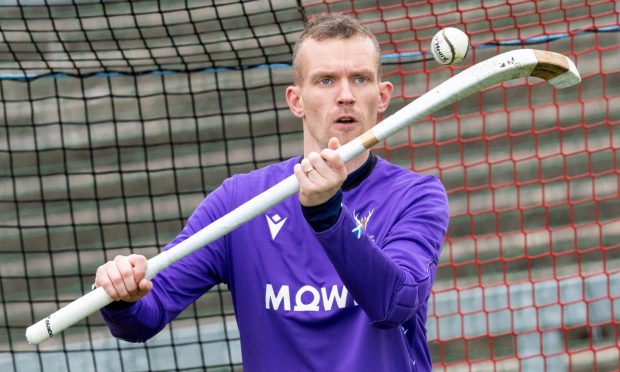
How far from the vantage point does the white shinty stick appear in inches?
91.4

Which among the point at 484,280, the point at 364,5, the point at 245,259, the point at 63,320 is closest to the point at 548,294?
the point at 484,280

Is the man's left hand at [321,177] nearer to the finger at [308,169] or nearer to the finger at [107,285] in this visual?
the finger at [308,169]

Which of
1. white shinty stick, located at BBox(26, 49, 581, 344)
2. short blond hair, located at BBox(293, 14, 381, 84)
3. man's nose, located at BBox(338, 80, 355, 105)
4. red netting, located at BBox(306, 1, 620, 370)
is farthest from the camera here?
red netting, located at BBox(306, 1, 620, 370)

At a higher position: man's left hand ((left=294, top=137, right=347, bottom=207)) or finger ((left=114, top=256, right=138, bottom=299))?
man's left hand ((left=294, top=137, right=347, bottom=207))

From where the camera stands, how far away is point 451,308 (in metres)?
5.13

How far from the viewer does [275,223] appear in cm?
269

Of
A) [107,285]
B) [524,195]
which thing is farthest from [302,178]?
[524,195]

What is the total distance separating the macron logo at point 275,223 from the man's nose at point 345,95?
13.6 inches

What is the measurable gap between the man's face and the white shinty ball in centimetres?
17

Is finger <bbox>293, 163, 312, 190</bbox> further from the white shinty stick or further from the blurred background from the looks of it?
the blurred background

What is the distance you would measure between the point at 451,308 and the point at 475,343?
269 mm

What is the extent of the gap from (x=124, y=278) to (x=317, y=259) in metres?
0.50

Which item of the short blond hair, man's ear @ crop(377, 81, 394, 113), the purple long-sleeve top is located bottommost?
the purple long-sleeve top

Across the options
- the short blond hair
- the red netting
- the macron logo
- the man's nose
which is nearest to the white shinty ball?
the short blond hair
